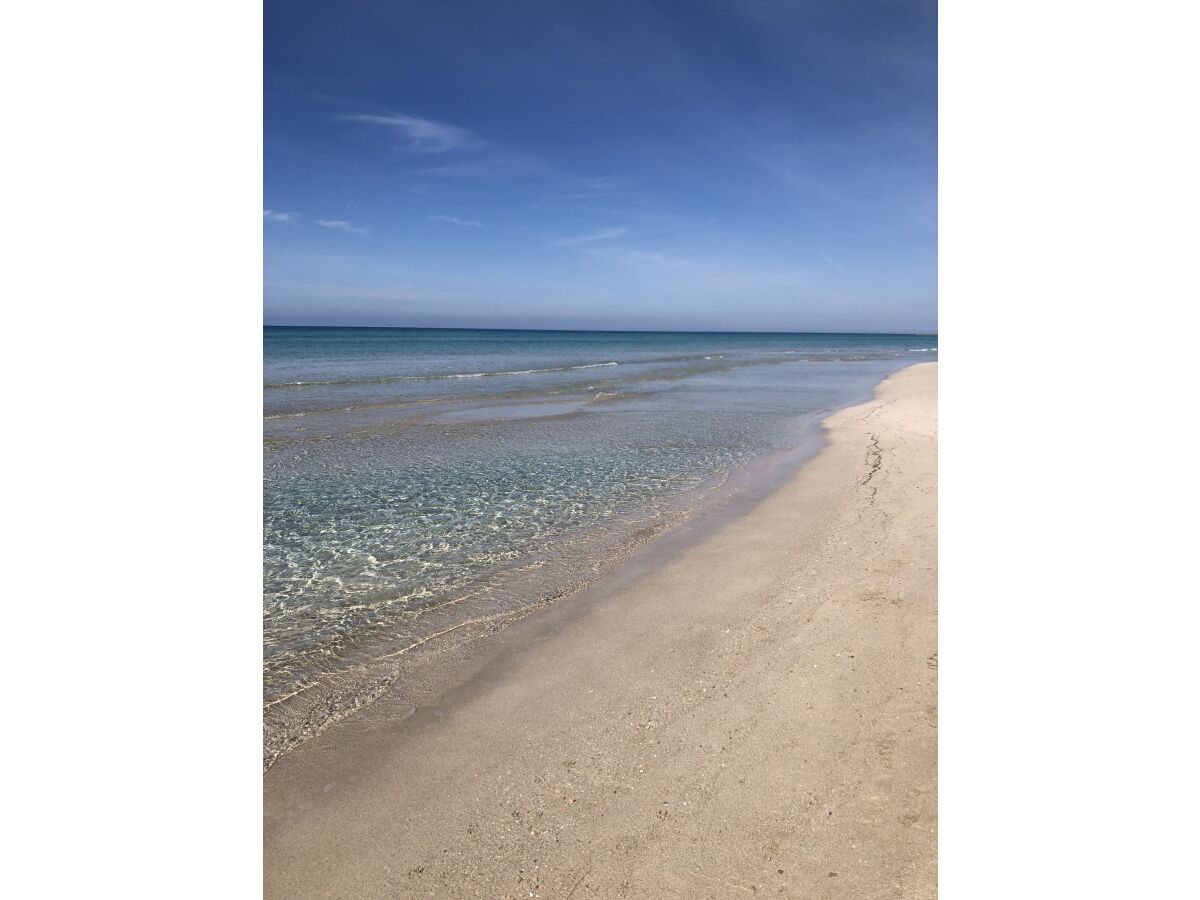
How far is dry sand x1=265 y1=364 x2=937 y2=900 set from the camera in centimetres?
217

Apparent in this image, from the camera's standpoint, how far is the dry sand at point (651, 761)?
7.13 feet

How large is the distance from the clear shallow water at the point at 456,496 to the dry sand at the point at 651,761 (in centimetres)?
68

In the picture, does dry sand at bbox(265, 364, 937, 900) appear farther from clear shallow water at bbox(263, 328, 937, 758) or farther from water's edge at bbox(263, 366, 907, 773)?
clear shallow water at bbox(263, 328, 937, 758)

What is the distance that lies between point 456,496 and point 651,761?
15.9 feet

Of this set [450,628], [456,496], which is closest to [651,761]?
[450,628]

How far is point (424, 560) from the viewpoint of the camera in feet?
17.1

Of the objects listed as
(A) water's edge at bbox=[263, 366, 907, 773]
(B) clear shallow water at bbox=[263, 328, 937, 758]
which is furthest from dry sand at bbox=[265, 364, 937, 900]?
(B) clear shallow water at bbox=[263, 328, 937, 758]

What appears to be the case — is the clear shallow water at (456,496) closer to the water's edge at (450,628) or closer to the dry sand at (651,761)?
the water's edge at (450,628)

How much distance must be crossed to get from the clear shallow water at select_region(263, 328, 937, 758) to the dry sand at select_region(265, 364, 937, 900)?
684 millimetres

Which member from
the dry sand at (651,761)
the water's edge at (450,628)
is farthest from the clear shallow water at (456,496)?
the dry sand at (651,761)
